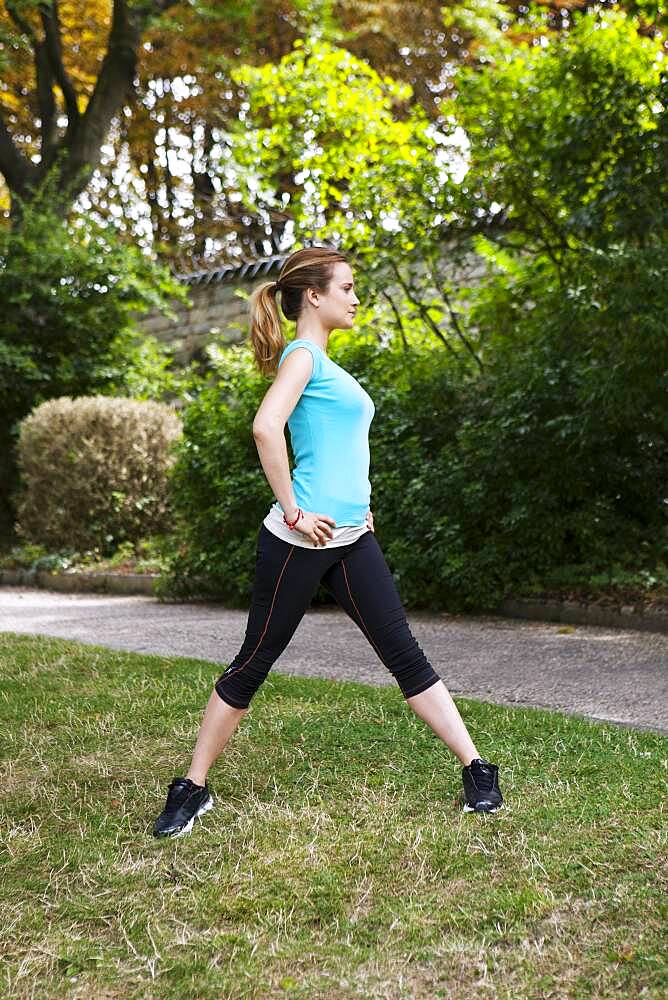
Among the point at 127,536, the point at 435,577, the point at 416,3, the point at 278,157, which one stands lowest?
the point at 127,536

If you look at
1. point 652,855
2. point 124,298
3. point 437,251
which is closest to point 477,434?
point 437,251

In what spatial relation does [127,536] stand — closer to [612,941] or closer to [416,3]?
[612,941]

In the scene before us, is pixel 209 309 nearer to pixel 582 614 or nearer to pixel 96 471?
pixel 96 471

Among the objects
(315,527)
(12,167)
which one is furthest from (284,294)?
(12,167)

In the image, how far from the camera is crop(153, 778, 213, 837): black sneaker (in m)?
3.27

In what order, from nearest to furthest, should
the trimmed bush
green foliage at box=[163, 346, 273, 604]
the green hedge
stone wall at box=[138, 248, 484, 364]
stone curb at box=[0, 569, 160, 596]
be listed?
the green hedge → green foliage at box=[163, 346, 273, 604] → stone curb at box=[0, 569, 160, 596] → the trimmed bush → stone wall at box=[138, 248, 484, 364]

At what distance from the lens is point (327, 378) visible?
3256 mm

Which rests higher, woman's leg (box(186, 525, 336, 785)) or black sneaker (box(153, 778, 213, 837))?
woman's leg (box(186, 525, 336, 785))

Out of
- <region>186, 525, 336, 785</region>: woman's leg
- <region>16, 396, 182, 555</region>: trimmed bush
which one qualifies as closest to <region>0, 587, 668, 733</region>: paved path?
<region>186, 525, 336, 785</region>: woman's leg

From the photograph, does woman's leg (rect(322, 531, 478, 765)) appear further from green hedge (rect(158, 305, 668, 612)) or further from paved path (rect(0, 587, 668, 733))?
green hedge (rect(158, 305, 668, 612))

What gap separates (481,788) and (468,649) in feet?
10.2

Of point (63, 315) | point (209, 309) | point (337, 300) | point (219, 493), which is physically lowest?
point (219, 493)

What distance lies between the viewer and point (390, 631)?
3.35 m

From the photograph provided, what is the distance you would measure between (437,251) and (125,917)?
7.58 metres
